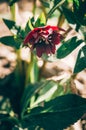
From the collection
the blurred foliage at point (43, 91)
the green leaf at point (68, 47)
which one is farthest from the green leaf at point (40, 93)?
the green leaf at point (68, 47)

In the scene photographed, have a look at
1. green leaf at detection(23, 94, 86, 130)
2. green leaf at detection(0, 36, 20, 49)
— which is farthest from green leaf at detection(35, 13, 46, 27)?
green leaf at detection(23, 94, 86, 130)

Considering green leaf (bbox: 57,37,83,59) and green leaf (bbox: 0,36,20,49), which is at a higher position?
green leaf (bbox: 0,36,20,49)

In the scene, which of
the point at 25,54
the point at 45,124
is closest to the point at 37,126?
the point at 45,124

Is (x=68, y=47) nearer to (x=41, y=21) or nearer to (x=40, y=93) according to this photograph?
(x=41, y=21)

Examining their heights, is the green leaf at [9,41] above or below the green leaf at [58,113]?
above

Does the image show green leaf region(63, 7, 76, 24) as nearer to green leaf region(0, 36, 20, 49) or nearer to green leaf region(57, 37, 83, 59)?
green leaf region(57, 37, 83, 59)

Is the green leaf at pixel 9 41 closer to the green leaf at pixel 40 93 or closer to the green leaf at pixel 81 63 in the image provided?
the green leaf at pixel 81 63
